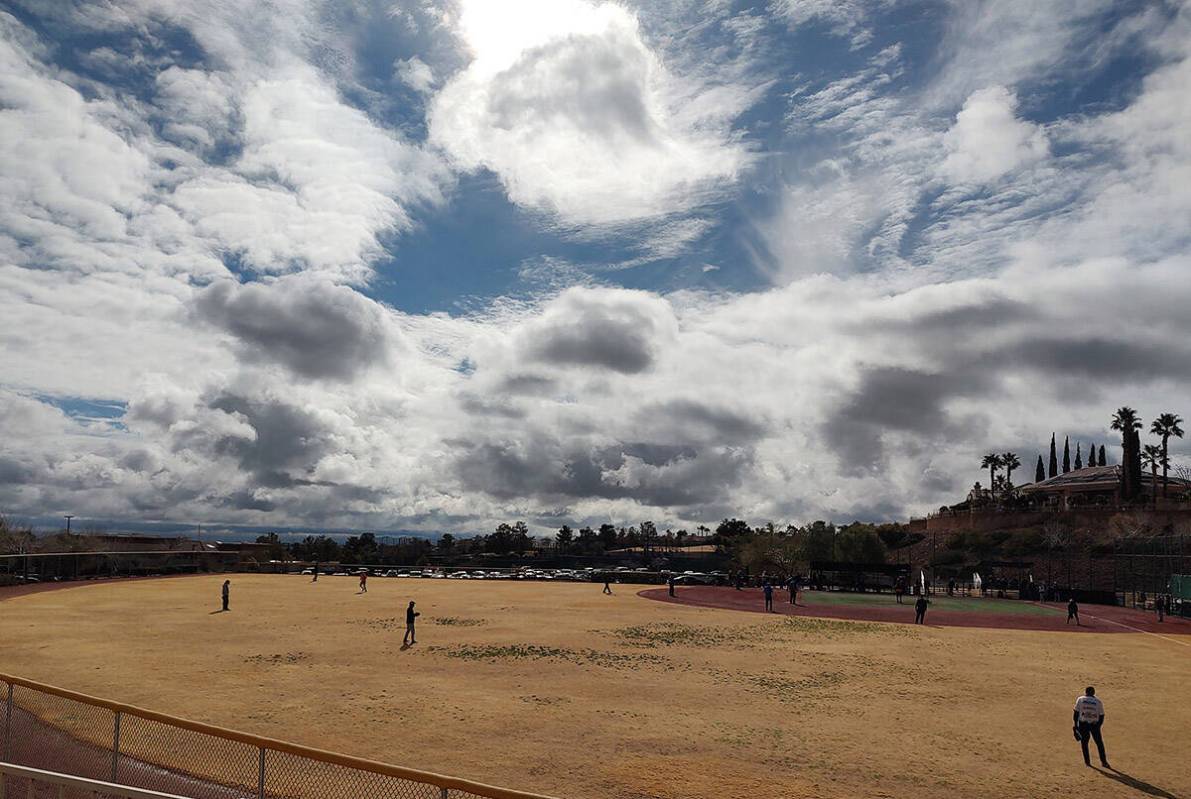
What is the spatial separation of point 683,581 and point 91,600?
52773 millimetres

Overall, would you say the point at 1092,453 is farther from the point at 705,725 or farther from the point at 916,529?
the point at 705,725

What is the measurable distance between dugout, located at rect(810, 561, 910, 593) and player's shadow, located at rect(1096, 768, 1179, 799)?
59473 millimetres

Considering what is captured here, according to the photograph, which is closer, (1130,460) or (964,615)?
(964,615)

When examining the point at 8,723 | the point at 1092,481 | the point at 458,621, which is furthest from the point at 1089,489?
the point at 8,723

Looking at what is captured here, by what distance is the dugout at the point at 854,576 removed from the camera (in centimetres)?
7512

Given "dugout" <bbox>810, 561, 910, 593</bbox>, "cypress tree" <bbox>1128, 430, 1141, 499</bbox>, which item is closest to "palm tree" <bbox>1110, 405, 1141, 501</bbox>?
"cypress tree" <bbox>1128, 430, 1141, 499</bbox>

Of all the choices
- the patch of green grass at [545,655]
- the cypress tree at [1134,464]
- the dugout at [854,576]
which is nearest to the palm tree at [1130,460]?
the cypress tree at [1134,464]

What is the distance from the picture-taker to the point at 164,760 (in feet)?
50.2

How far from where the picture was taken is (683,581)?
272 ft

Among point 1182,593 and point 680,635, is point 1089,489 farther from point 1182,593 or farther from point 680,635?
point 680,635

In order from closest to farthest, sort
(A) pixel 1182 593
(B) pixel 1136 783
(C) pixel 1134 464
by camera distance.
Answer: (B) pixel 1136 783, (A) pixel 1182 593, (C) pixel 1134 464

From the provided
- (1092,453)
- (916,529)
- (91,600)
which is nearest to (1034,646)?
(91,600)

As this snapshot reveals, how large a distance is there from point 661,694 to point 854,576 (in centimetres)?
6046

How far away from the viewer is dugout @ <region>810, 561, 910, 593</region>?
75125 millimetres
